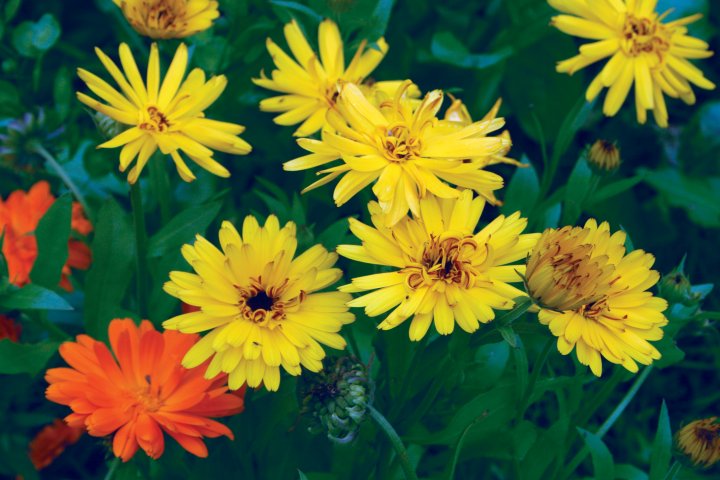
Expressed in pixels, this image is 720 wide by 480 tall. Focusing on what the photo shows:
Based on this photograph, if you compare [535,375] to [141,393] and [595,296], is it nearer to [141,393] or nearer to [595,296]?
[595,296]

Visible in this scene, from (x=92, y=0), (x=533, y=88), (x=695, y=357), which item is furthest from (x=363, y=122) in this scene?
(x=92, y=0)

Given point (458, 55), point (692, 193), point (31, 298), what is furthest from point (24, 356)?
point (692, 193)

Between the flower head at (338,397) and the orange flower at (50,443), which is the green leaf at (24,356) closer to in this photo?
the orange flower at (50,443)

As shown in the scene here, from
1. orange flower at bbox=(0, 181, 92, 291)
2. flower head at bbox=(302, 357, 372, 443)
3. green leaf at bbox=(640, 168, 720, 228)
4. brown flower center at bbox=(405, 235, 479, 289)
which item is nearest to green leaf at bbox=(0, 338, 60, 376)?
orange flower at bbox=(0, 181, 92, 291)

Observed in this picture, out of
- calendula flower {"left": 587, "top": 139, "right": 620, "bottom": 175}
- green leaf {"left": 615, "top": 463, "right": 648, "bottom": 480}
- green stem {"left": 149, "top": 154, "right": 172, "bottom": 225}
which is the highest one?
calendula flower {"left": 587, "top": 139, "right": 620, "bottom": 175}

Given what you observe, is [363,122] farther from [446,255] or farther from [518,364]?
[518,364]

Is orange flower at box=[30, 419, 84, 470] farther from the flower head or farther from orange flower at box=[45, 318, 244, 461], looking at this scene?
the flower head
